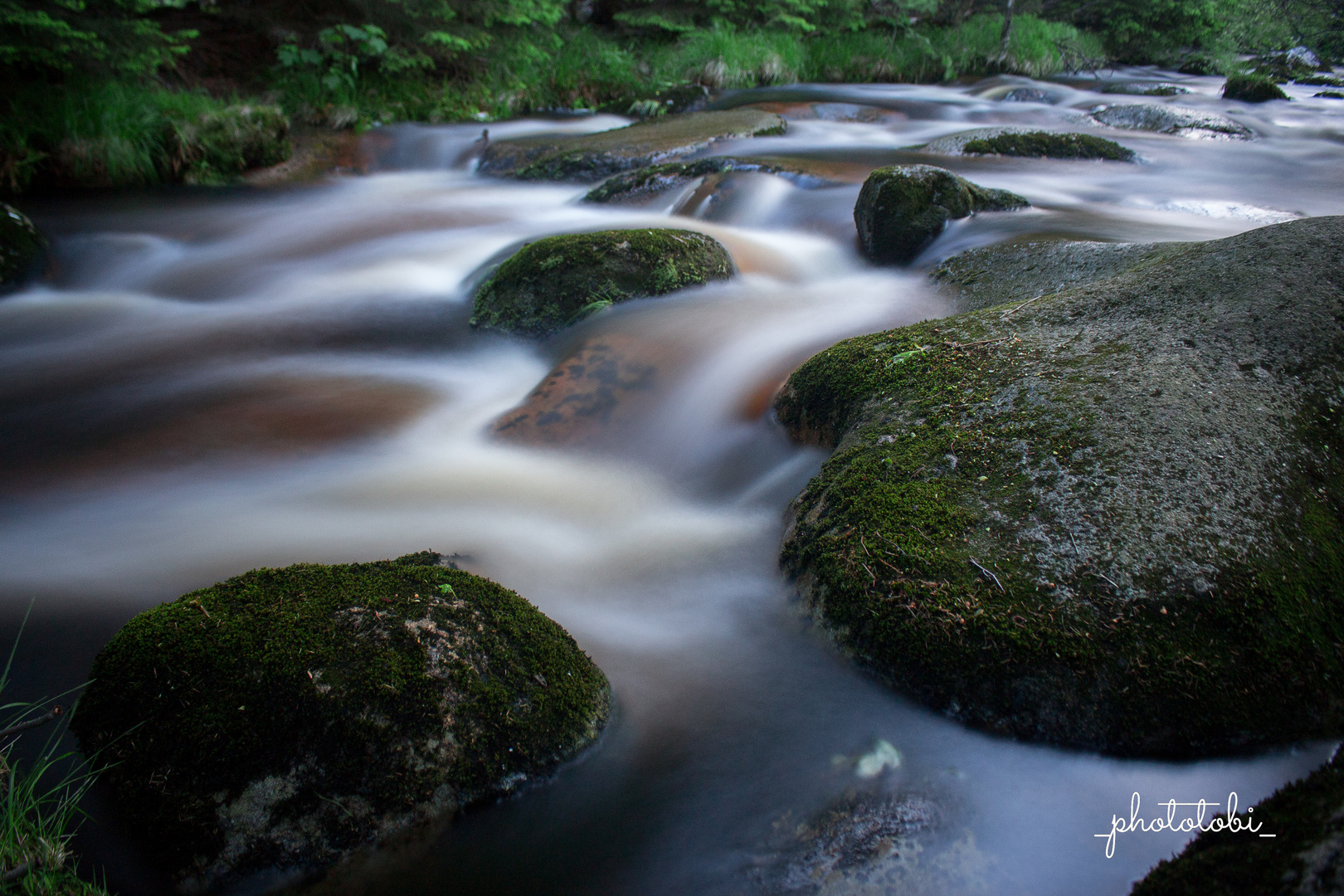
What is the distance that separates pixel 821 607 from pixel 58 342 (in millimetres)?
5731

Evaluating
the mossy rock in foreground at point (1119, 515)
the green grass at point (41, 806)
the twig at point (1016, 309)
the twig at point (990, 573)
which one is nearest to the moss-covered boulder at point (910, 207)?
the twig at point (1016, 309)

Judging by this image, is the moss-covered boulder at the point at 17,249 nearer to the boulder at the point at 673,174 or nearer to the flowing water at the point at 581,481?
the flowing water at the point at 581,481

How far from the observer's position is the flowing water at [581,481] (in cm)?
199

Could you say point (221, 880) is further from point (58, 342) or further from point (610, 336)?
point (58, 342)

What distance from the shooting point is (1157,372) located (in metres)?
2.71

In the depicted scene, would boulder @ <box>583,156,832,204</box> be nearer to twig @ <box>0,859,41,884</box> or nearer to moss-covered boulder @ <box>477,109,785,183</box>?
moss-covered boulder @ <box>477,109,785,183</box>

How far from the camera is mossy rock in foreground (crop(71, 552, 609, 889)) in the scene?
1.82m

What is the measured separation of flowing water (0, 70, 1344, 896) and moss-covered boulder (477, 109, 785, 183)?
27.4 inches

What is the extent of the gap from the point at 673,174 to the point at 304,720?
6.66 meters

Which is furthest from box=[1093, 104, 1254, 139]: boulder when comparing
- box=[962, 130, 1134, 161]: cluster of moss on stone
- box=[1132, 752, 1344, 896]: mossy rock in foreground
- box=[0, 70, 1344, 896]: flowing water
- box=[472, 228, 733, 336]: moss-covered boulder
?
box=[1132, 752, 1344, 896]: mossy rock in foreground

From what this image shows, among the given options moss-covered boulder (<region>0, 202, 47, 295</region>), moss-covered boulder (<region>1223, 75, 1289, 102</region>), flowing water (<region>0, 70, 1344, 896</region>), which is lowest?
flowing water (<region>0, 70, 1344, 896</region>)

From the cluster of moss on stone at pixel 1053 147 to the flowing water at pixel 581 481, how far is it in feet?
1.74

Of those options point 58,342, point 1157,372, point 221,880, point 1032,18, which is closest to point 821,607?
point 1157,372

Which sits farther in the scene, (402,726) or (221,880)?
(402,726)
